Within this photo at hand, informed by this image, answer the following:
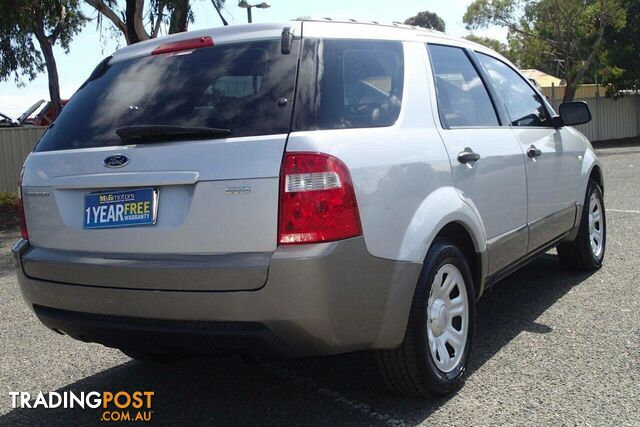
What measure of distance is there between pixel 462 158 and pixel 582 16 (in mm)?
26357

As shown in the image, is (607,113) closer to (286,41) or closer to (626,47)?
(626,47)

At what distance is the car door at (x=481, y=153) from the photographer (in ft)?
12.9

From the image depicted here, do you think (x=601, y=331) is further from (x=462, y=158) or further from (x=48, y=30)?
(x=48, y=30)

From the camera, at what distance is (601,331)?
4.63 meters

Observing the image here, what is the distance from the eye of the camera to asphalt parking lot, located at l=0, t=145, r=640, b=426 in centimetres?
353

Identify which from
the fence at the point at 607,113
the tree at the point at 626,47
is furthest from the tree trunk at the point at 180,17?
the tree at the point at 626,47

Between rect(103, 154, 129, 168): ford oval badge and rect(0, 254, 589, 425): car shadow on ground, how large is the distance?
4.19ft

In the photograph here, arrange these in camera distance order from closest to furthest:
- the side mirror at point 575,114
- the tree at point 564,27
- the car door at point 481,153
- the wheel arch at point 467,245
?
the wheel arch at point 467,245
the car door at point 481,153
the side mirror at point 575,114
the tree at point 564,27

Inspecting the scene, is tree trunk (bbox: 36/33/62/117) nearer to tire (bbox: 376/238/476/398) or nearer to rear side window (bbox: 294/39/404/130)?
rear side window (bbox: 294/39/404/130)

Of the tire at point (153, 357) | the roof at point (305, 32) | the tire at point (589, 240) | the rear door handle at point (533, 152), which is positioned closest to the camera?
the roof at point (305, 32)

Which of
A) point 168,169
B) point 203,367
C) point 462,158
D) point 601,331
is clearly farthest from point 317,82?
point 601,331

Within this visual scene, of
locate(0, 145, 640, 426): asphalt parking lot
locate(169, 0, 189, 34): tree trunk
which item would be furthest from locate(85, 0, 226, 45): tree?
locate(0, 145, 640, 426): asphalt parking lot

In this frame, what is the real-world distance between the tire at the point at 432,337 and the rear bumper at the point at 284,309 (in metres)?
0.12

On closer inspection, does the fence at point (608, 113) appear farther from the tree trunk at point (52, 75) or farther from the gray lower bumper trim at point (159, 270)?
the gray lower bumper trim at point (159, 270)
